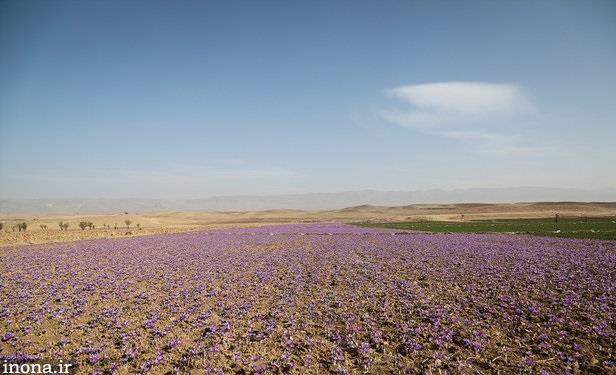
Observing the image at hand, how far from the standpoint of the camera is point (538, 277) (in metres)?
16.1

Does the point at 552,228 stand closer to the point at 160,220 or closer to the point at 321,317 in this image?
the point at 321,317

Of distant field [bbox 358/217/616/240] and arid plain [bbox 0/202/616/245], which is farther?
arid plain [bbox 0/202/616/245]

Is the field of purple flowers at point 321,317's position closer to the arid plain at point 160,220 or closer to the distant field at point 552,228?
the distant field at point 552,228

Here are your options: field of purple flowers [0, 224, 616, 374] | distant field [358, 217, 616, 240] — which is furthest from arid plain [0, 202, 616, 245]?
field of purple flowers [0, 224, 616, 374]

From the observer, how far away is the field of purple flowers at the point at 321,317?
8203mm

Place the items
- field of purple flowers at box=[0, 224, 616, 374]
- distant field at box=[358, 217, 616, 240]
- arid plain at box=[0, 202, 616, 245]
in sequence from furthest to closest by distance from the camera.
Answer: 1. arid plain at box=[0, 202, 616, 245]
2. distant field at box=[358, 217, 616, 240]
3. field of purple flowers at box=[0, 224, 616, 374]

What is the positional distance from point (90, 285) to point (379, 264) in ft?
49.1

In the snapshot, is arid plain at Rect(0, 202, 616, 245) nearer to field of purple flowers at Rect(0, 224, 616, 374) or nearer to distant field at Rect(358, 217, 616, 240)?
distant field at Rect(358, 217, 616, 240)

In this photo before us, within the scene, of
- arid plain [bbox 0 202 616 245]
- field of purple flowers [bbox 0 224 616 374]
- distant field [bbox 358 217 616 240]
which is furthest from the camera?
arid plain [bbox 0 202 616 245]

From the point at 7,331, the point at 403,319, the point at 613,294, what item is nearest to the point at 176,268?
the point at 7,331

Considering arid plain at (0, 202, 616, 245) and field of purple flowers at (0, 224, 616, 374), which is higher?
field of purple flowers at (0, 224, 616, 374)

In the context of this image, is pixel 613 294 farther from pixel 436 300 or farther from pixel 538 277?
pixel 436 300

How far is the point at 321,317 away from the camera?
37.1ft

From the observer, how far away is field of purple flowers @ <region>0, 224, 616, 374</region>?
8203 millimetres
